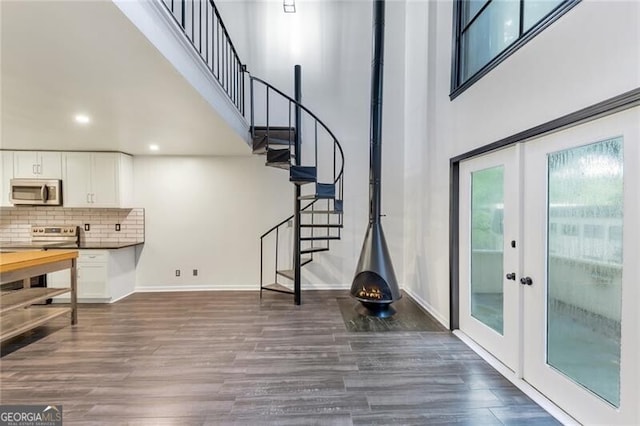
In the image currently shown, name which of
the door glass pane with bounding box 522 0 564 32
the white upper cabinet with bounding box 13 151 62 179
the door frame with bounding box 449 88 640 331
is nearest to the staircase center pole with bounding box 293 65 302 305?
the door frame with bounding box 449 88 640 331

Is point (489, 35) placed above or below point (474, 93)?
above

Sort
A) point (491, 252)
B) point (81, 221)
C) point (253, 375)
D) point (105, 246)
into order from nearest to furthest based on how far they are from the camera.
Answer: point (253, 375) → point (491, 252) → point (105, 246) → point (81, 221)

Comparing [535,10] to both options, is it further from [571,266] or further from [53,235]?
[53,235]

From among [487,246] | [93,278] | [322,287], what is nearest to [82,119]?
[93,278]

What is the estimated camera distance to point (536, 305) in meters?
2.21

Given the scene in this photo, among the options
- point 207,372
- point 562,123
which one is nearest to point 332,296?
point 207,372

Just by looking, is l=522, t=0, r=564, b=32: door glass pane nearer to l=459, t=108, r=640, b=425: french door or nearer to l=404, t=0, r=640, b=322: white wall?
l=404, t=0, r=640, b=322: white wall

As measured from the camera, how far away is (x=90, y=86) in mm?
2232

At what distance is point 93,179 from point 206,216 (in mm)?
1767

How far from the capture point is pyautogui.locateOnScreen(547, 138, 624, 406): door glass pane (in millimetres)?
1677

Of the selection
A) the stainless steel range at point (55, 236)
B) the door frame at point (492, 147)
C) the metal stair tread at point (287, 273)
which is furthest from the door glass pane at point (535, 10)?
the stainless steel range at point (55, 236)

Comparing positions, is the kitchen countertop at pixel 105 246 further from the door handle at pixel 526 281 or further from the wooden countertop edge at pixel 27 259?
the door handle at pixel 526 281

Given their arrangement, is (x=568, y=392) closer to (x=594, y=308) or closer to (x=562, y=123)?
(x=594, y=308)

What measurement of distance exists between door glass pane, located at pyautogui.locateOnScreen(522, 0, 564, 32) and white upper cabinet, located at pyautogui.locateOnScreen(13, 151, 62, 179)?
6.14m
